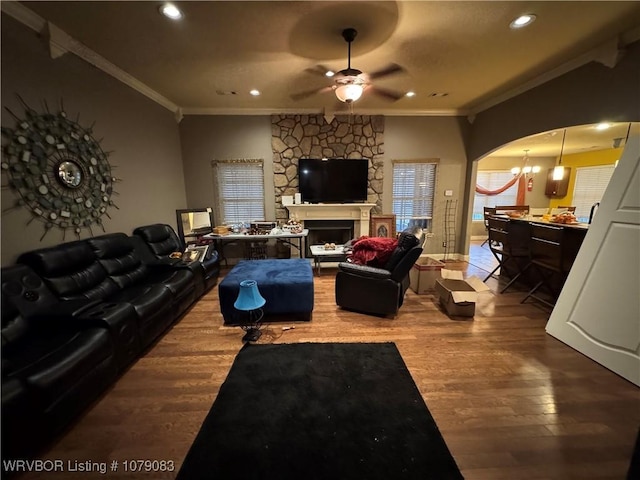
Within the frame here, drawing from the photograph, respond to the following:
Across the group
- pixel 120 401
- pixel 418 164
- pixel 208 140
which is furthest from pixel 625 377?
pixel 208 140

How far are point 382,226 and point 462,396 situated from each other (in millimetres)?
3533

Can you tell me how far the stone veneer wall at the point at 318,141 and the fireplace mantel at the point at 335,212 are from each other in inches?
16.5

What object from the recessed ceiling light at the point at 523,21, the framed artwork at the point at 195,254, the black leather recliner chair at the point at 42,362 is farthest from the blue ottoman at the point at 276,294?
the recessed ceiling light at the point at 523,21

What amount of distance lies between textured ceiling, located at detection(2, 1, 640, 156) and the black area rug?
9.43 ft

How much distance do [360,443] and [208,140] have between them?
4.99 metres

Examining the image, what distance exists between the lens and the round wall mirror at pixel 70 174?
8.01ft

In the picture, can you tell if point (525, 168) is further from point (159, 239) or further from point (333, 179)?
point (159, 239)

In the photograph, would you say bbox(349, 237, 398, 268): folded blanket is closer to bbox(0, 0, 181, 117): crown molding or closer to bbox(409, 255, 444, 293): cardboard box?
bbox(409, 255, 444, 293): cardboard box

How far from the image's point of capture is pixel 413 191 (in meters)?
5.17

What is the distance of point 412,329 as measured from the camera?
2650 mm

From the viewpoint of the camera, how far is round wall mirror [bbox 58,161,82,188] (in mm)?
2441

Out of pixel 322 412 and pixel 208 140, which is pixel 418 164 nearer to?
pixel 208 140

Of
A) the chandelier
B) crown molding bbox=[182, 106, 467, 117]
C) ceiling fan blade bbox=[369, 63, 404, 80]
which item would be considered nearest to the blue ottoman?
ceiling fan blade bbox=[369, 63, 404, 80]

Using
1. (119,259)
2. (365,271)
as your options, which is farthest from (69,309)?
(365,271)
